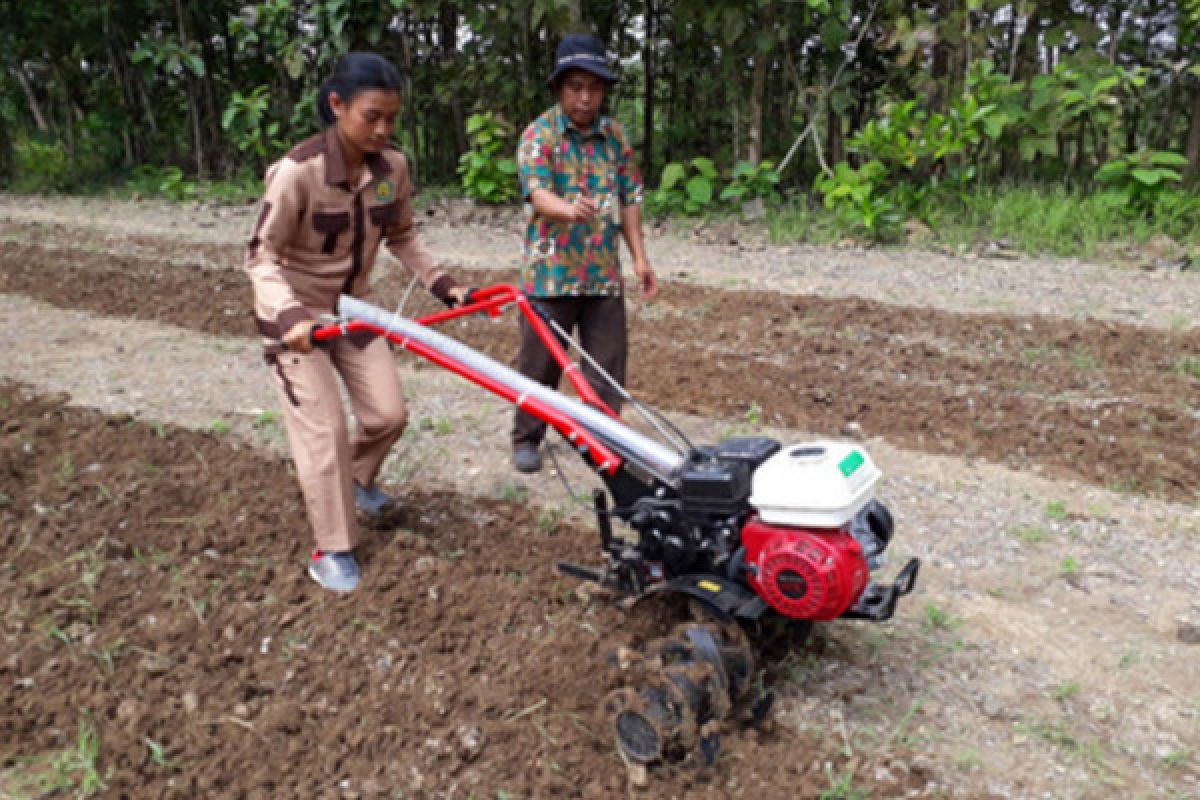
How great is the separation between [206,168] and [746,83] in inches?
317

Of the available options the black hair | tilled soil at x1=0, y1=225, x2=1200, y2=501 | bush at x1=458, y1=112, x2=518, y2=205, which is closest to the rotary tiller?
the black hair

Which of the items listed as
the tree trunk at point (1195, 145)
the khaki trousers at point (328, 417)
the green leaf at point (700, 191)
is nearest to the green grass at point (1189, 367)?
the khaki trousers at point (328, 417)

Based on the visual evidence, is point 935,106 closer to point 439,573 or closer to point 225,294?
point 225,294

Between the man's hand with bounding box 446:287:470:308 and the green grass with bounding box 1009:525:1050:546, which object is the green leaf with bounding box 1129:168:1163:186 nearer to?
the green grass with bounding box 1009:525:1050:546

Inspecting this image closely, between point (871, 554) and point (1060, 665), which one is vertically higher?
point (871, 554)

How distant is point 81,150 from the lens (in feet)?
48.4

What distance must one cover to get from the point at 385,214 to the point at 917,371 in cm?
323

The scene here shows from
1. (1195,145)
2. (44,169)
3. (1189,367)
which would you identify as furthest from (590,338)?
(44,169)

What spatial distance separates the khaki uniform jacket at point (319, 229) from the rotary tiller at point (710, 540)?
359 millimetres

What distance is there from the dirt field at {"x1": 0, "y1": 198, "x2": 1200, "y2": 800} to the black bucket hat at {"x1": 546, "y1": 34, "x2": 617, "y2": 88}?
5.57ft

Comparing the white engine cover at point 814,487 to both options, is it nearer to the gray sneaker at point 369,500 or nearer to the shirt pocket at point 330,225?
the shirt pocket at point 330,225

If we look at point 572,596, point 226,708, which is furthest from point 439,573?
point 226,708

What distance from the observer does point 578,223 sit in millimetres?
3902

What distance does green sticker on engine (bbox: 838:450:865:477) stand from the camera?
232 centimetres
